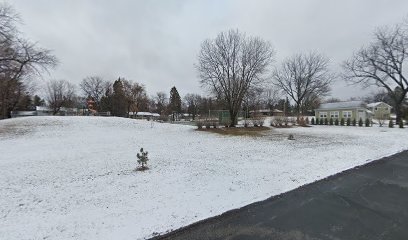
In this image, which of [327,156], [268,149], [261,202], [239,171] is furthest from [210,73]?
[261,202]

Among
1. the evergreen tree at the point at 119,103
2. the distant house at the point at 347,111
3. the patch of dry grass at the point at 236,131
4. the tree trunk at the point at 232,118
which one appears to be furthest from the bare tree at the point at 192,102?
the patch of dry grass at the point at 236,131

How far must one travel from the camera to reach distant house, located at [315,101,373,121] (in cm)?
4200

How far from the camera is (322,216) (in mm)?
4555

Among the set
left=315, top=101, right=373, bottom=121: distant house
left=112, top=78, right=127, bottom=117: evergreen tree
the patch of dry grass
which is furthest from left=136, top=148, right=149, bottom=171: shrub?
left=112, top=78, right=127, bottom=117: evergreen tree

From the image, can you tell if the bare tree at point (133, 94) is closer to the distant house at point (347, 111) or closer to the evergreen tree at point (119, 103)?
the evergreen tree at point (119, 103)

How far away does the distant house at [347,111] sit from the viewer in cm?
4200

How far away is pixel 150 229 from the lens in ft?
13.6

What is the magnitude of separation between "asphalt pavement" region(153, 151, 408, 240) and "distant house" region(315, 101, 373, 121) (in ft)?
135

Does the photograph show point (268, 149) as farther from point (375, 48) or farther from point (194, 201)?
point (375, 48)

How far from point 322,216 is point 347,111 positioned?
45446 millimetres

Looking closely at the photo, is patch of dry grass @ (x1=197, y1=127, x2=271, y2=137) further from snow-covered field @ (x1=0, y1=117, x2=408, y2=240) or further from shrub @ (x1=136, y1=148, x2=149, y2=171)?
shrub @ (x1=136, y1=148, x2=149, y2=171)

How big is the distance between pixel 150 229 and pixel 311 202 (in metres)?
3.45

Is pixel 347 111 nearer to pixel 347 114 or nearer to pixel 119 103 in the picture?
pixel 347 114

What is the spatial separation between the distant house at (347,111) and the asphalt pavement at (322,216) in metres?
41.2
